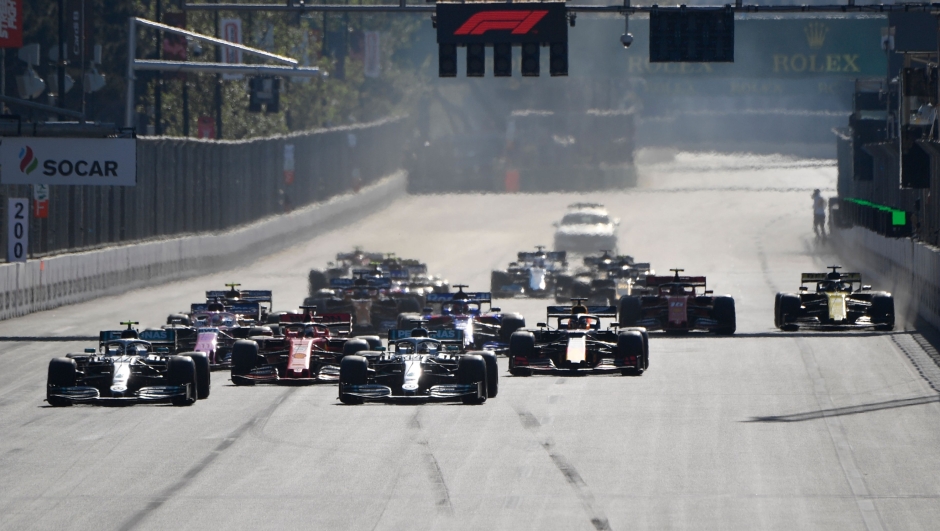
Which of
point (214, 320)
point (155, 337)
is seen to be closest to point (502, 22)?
point (214, 320)

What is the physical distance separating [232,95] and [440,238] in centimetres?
1078

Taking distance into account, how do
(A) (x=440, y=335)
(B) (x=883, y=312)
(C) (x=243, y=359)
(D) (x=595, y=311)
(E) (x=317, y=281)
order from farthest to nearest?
(E) (x=317, y=281) < (B) (x=883, y=312) < (D) (x=595, y=311) < (A) (x=440, y=335) < (C) (x=243, y=359)

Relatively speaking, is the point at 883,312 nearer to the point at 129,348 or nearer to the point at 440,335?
the point at 440,335

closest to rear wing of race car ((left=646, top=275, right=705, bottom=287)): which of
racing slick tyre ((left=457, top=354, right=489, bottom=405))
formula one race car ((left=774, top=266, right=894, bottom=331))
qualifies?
formula one race car ((left=774, top=266, right=894, bottom=331))

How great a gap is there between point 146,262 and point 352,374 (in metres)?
23.3

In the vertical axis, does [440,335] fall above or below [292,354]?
above

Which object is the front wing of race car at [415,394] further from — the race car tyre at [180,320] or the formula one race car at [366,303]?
the formula one race car at [366,303]

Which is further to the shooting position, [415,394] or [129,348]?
[129,348]

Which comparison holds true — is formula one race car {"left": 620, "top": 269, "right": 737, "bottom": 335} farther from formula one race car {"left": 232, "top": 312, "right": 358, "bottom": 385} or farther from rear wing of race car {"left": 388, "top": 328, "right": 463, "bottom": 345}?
formula one race car {"left": 232, "top": 312, "right": 358, "bottom": 385}

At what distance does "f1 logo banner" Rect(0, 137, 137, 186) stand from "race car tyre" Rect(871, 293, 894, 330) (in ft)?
47.9

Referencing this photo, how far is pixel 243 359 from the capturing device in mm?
21828

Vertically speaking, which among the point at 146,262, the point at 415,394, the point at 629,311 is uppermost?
the point at 146,262

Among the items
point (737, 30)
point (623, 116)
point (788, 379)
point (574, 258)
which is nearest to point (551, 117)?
point (623, 116)

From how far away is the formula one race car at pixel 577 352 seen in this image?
22812 millimetres
